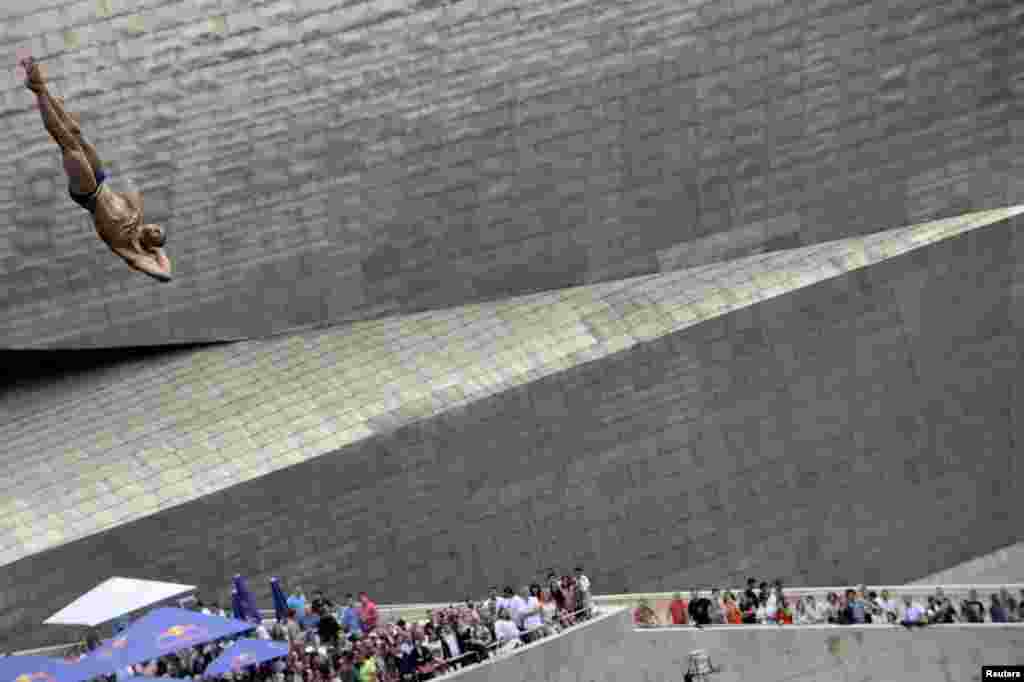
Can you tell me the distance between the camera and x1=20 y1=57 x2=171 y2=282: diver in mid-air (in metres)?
26.1

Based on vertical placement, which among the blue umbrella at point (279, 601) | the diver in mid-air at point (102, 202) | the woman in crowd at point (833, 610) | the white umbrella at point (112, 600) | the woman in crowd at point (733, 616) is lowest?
the woman in crowd at point (833, 610)

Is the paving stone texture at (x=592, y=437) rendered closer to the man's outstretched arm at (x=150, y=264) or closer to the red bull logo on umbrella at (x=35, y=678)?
the red bull logo on umbrella at (x=35, y=678)

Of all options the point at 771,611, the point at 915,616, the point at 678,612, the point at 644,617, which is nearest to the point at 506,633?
the point at 644,617

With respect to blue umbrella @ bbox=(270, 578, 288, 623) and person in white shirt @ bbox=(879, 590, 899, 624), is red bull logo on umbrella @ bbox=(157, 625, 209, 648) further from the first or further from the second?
person in white shirt @ bbox=(879, 590, 899, 624)

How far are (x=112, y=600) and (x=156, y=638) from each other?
3.02 metres

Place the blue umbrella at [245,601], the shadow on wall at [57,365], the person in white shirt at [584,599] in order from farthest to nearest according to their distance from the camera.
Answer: the shadow on wall at [57,365] → the blue umbrella at [245,601] → the person in white shirt at [584,599]

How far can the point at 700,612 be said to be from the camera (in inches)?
1172

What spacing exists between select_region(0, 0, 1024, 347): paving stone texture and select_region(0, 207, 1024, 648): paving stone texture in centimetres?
70

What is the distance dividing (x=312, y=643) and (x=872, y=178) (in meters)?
11.9

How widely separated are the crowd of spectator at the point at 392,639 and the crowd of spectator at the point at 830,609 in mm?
1365

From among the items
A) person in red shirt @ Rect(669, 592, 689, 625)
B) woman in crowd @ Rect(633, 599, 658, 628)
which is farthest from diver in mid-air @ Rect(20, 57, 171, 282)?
person in red shirt @ Rect(669, 592, 689, 625)

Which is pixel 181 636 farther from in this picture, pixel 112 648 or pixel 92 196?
pixel 92 196

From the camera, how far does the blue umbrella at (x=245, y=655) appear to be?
27328 mm

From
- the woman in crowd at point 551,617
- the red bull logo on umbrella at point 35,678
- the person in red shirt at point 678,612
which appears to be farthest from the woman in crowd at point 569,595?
A: the red bull logo on umbrella at point 35,678
